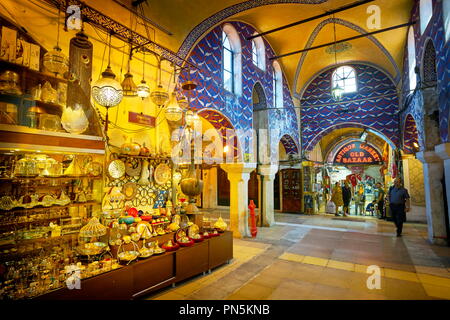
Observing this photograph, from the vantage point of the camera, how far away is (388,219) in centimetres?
984

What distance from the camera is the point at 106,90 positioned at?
132 inches

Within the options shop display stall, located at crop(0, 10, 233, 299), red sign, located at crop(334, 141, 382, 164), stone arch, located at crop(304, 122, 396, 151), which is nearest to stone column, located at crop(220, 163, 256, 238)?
shop display stall, located at crop(0, 10, 233, 299)

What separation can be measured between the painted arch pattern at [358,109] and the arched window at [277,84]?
113 cm

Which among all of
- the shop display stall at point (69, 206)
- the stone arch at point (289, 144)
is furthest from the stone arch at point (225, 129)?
the stone arch at point (289, 144)

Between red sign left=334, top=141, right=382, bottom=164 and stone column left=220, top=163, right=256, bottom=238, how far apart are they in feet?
37.0

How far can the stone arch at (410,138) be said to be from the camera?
9.17 m

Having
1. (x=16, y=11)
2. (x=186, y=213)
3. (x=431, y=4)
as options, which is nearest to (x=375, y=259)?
(x=186, y=213)

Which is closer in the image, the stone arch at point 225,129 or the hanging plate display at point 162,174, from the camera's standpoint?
the hanging plate display at point 162,174

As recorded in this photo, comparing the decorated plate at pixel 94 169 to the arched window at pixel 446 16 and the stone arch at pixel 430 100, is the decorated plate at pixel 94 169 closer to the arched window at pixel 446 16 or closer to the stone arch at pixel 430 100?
the arched window at pixel 446 16

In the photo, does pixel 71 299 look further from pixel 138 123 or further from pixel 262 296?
pixel 138 123

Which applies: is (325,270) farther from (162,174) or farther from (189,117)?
(189,117)

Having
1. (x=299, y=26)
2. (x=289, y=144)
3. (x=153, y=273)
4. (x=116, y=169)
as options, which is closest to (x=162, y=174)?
(x=116, y=169)

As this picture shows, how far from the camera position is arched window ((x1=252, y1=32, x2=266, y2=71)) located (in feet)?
29.3

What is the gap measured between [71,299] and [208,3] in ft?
20.4
